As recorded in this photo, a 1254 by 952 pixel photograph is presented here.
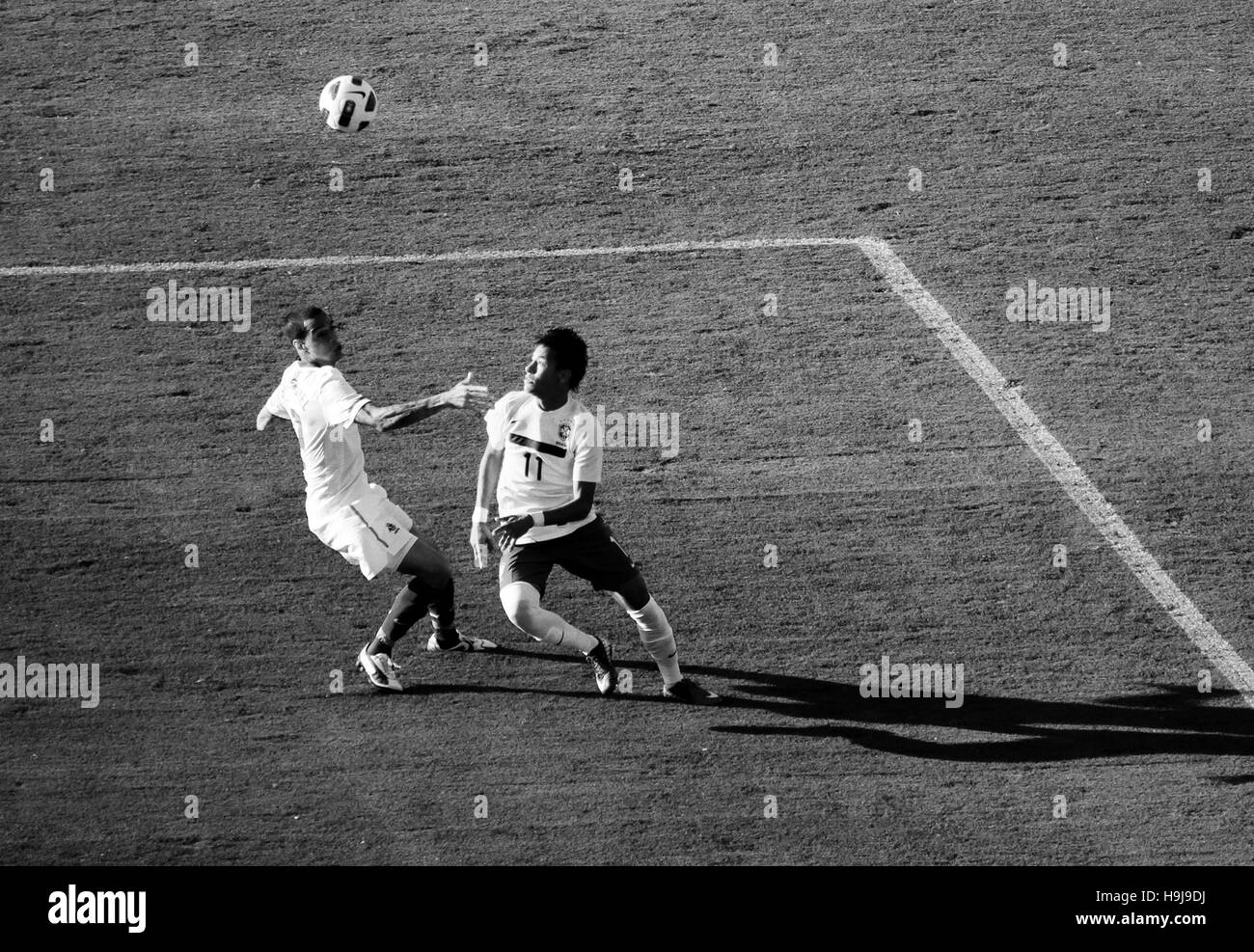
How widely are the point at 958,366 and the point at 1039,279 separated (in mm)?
1673

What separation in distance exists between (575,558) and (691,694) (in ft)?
3.96

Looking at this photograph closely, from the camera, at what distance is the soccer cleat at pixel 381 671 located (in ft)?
35.9

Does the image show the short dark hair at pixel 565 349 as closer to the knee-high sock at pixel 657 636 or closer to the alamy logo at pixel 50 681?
the knee-high sock at pixel 657 636

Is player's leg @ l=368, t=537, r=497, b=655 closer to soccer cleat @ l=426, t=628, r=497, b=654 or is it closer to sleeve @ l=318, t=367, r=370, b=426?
soccer cleat @ l=426, t=628, r=497, b=654

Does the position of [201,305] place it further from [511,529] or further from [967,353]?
[967,353]

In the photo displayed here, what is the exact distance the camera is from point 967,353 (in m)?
14.9

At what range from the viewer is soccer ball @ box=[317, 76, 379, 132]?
601 inches

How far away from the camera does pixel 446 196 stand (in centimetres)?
1714

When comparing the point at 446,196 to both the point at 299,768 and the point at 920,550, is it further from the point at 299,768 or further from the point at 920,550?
the point at 299,768

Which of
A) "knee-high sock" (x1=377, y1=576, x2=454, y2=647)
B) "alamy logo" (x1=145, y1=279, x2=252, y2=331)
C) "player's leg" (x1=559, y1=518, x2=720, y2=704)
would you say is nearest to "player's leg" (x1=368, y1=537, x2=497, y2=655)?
"knee-high sock" (x1=377, y1=576, x2=454, y2=647)

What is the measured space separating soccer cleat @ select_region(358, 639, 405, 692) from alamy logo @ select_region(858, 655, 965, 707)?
9.99 ft

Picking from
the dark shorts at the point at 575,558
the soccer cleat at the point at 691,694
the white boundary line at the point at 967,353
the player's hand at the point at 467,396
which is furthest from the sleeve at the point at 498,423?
the white boundary line at the point at 967,353
